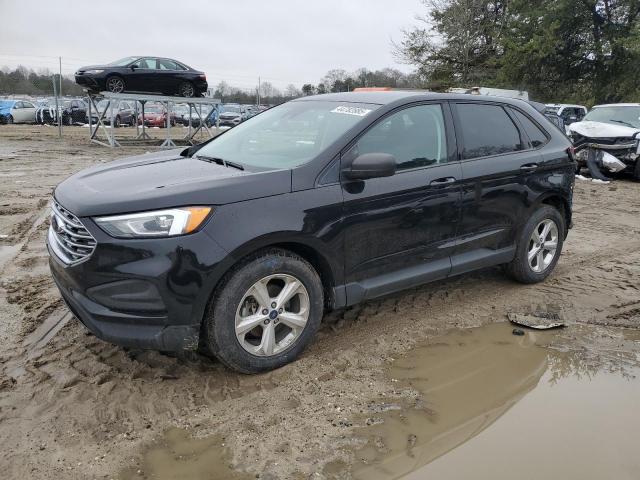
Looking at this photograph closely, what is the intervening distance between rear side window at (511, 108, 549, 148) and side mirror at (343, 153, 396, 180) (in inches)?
78.4

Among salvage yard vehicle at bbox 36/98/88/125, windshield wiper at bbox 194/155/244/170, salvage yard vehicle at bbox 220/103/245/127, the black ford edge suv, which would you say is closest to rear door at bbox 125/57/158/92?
salvage yard vehicle at bbox 220/103/245/127

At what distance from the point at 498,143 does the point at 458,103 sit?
531 millimetres

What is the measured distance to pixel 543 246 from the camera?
16.5 feet

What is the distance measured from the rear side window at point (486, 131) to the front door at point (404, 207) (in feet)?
0.64

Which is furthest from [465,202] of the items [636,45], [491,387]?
[636,45]

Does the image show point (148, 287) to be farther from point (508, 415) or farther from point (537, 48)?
point (537, 48)

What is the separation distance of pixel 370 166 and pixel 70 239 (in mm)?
1868

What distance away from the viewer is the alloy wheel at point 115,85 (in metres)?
17.5

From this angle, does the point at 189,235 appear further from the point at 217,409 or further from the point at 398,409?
the point at 398,409

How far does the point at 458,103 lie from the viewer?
4.33 m

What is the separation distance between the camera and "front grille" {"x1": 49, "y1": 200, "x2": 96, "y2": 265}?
2.97 meters

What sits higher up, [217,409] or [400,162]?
[400,162]

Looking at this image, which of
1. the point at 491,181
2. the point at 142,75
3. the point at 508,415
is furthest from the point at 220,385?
the point at 142,75

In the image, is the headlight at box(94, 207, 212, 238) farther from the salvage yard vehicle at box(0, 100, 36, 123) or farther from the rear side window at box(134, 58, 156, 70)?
the salvage yard vehicle at box(0, 100, 36, 123)
